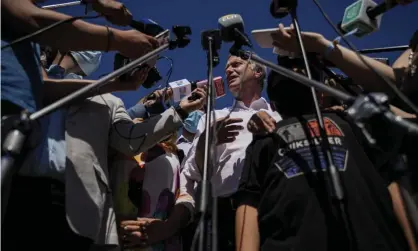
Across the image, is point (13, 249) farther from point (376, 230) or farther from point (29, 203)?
point (376, 230)

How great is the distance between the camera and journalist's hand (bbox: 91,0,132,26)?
1774 millimetres

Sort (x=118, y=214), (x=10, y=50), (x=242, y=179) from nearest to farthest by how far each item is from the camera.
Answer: (x=10, y=50)
(x=242, y=179)
(x=118, y=214)

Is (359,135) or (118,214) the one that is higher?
(359,135)

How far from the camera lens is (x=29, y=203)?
5.18ft

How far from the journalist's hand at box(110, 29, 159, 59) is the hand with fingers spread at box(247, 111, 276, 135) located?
55 cm

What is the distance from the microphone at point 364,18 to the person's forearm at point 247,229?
84 centimetres

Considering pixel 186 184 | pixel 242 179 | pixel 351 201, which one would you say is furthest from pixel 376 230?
pixel 186 184

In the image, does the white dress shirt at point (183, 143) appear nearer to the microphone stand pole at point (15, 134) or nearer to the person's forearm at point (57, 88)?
the person's forearm at point (57, 88)

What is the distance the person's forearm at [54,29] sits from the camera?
5.09 feet

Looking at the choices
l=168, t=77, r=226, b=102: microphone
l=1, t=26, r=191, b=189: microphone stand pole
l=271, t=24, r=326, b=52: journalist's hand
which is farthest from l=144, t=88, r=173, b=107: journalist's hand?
l=1, t=26, r=191, b=189: microphone stand pole

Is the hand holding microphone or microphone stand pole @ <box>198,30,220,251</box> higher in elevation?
the hand holding microphone

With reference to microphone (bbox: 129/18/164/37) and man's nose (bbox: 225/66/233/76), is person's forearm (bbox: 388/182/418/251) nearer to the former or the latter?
microphone (bbox: 129/18/164/37)

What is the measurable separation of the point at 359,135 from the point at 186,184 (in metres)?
0.96

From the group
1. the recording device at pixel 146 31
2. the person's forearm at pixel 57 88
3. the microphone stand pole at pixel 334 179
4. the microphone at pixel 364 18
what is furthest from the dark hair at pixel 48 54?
the microphone at pixel 364 18
